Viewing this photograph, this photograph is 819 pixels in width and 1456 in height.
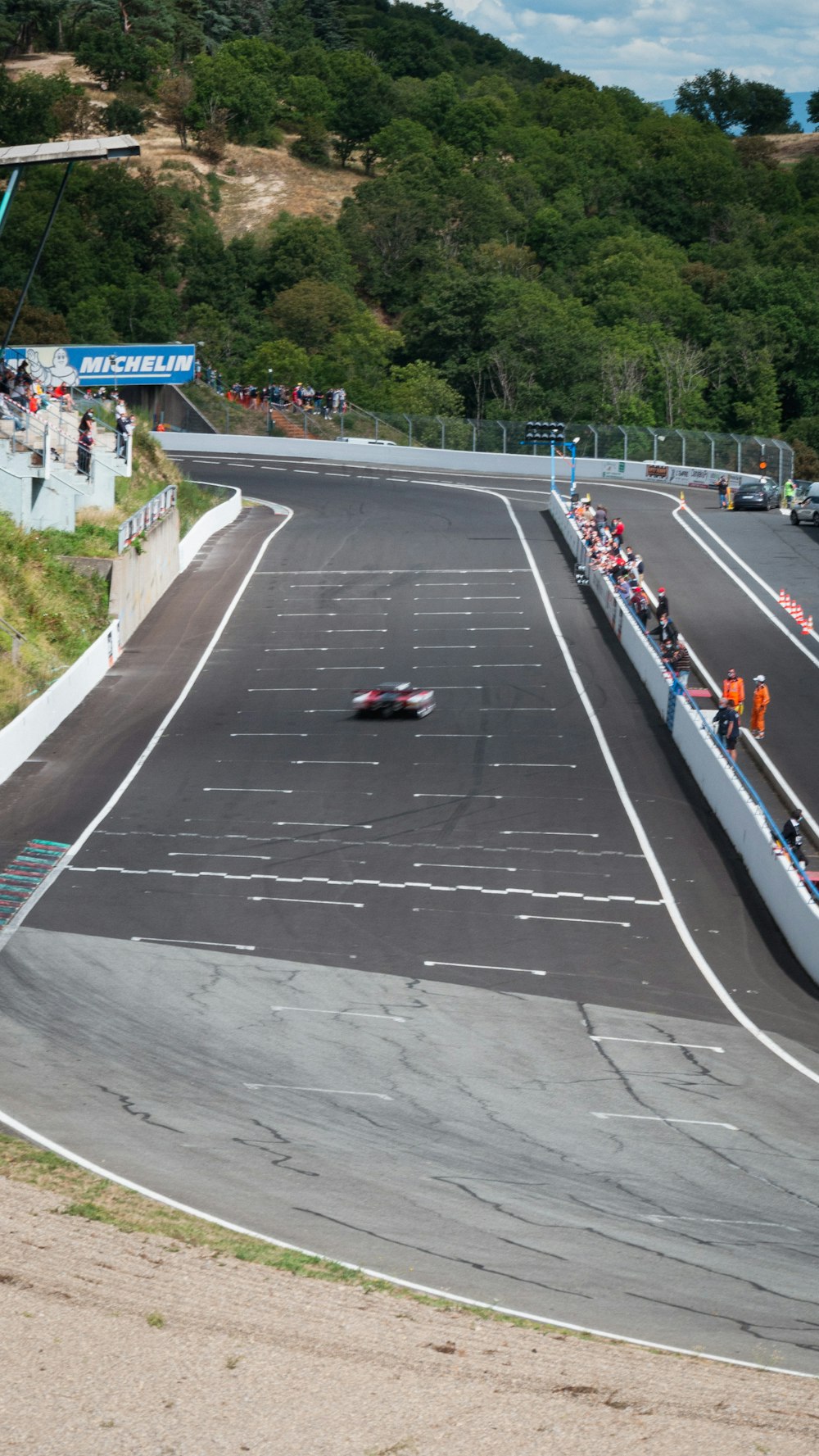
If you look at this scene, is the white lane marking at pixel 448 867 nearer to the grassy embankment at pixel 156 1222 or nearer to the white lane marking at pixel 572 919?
the white lane marking at pixel 572 919

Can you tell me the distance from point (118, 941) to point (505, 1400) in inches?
561

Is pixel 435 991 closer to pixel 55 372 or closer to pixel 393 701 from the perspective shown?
pixel 393 701

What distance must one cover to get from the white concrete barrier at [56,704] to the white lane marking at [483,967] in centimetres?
1359

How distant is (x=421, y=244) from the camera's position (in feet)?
474

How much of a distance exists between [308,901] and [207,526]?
1391 inches

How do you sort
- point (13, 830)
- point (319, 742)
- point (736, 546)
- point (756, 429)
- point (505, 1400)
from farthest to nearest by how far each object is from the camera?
1. point (756, 429)
2. point (736, 546)
3. point (319, 742)
4. point (13, 830)
5. point (505, 1400)

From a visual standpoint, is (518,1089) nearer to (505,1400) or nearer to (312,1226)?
(312,1226)

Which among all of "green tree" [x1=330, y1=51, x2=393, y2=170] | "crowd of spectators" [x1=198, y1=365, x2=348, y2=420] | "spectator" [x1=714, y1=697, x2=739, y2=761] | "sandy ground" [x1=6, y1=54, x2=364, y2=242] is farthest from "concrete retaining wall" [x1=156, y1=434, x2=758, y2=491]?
"green tree" [x1=330, y1=51, x2=393, y2=170]

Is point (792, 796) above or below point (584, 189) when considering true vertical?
below

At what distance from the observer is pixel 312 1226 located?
14992mm

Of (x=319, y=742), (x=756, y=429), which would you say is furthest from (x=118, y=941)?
(x=756, y=429)

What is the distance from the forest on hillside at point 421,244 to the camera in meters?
115

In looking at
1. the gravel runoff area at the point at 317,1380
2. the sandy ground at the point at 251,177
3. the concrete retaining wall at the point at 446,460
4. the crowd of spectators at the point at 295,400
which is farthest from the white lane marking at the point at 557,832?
the sandy ground at the point at 251,177

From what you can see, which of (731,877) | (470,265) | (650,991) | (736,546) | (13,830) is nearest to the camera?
(650,991)
